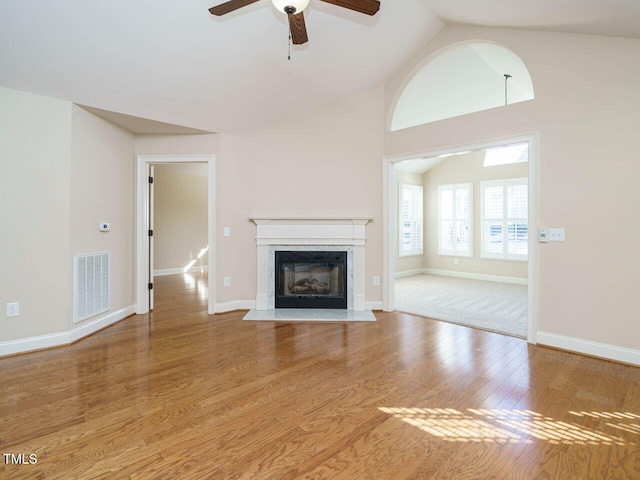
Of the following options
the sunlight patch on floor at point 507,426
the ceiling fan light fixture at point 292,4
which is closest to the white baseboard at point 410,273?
the sunlight patch on floor at point 507,426

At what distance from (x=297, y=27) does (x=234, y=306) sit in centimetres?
346

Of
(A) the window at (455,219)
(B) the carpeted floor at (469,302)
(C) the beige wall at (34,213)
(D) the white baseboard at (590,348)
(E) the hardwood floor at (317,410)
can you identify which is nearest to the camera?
(E) the hardwood floor at (317,410)

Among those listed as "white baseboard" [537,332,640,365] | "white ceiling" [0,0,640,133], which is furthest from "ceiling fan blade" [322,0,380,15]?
"white baseboard" [537,332,640,365]

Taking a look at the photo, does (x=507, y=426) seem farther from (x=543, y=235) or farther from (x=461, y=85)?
(x=461, y=85)

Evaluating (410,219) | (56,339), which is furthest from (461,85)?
(56,339)

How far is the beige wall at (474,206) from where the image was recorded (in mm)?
6844

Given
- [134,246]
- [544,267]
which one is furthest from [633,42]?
[134,246]

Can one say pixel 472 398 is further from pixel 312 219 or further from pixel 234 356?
pixel 312 219

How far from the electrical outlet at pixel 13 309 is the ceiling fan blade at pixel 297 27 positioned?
3.45 metres

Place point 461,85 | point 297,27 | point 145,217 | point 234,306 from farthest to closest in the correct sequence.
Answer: point 461,85, point 234,306, point 145,217, point 297,27

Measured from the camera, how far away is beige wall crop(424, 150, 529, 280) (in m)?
6.84

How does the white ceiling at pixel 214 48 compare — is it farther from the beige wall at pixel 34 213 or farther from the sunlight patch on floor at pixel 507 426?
the sunlight patch on floor at pixel 507 426

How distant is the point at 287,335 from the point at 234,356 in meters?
0.71

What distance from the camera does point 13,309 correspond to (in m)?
2.90
